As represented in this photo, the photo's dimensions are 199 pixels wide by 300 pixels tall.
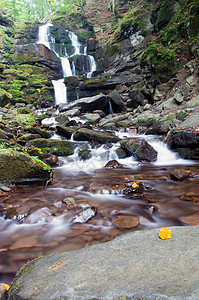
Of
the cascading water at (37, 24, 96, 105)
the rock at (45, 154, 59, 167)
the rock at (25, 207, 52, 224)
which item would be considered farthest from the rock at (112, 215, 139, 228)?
the cascading water at (37, 24, 96, 105)

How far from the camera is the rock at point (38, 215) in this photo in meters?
2.90

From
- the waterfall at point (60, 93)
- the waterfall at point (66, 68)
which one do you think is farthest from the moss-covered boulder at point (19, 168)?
the waterfall at point (66, 68)

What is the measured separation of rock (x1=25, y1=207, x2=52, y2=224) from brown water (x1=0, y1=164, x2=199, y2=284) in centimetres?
5

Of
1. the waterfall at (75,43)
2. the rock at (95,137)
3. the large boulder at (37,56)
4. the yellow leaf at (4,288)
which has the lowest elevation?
the yellow leaf at (4,288)

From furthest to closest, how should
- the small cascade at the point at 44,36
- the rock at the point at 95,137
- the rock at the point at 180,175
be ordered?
the small cascade at the point at 44,36 → the rock at the point at 95,137 → the rock at the point at 180,175

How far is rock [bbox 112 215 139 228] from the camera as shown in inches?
107

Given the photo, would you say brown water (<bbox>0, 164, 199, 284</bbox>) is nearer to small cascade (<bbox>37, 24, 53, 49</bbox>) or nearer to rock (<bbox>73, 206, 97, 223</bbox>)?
rock (<bbox>73, 206, 97, 223</bbox>)

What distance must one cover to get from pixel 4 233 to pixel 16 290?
1565mm

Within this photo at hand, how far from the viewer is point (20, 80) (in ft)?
80.5

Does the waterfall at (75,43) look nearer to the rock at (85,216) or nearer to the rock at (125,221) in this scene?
the rock at (85,216)

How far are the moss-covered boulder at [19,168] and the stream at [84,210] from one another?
270 mm

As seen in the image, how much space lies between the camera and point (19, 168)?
4176 millimetres

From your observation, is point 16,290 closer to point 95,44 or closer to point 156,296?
point 156,296

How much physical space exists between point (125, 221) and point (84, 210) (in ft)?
2.65
